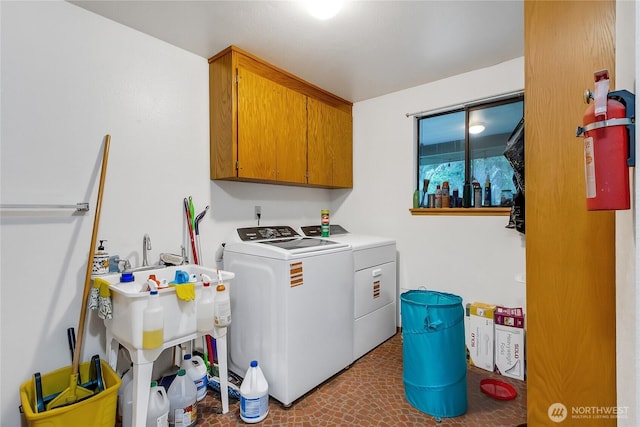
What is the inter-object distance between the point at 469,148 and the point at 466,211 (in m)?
0.57

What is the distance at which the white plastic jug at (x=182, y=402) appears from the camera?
1645 millimetres

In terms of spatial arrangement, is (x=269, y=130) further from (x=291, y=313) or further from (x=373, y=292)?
(x=373, y=292)

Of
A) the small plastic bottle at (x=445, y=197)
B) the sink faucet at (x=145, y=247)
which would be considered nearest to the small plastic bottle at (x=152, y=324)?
the sink faucet at (x=145, y=247)

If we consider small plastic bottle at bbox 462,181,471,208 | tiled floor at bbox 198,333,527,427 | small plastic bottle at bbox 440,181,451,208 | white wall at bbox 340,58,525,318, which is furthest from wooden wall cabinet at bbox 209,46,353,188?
tiled floor at bbox 198,333,527,427

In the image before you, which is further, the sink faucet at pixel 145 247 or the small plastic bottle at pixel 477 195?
the small plastic bottle at pixel 477 195

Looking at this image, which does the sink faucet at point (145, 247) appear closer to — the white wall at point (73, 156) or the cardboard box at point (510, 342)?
the white wall at point (73, 156)

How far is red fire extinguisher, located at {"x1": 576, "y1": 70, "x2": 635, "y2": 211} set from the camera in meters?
0.75

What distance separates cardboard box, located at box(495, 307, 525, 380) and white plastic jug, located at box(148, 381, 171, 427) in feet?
7.29

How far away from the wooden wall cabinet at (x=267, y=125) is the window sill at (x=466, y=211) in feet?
3.00

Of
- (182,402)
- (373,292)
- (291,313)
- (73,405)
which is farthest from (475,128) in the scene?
(73,405)

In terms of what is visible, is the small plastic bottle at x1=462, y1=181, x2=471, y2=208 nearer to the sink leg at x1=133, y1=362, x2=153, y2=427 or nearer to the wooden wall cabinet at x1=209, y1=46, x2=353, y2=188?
the wooden wall cabinet at x1=209, y1=46, x2=353, y2=188

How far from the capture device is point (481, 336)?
7.67ft

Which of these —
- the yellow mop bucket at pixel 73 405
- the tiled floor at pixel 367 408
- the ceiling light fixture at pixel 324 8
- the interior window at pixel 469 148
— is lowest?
the tiled floor at pixel 367 408

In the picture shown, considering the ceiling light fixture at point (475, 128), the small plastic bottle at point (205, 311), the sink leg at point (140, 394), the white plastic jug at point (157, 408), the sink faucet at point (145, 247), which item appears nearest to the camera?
the sink leg at point (140, 394)
